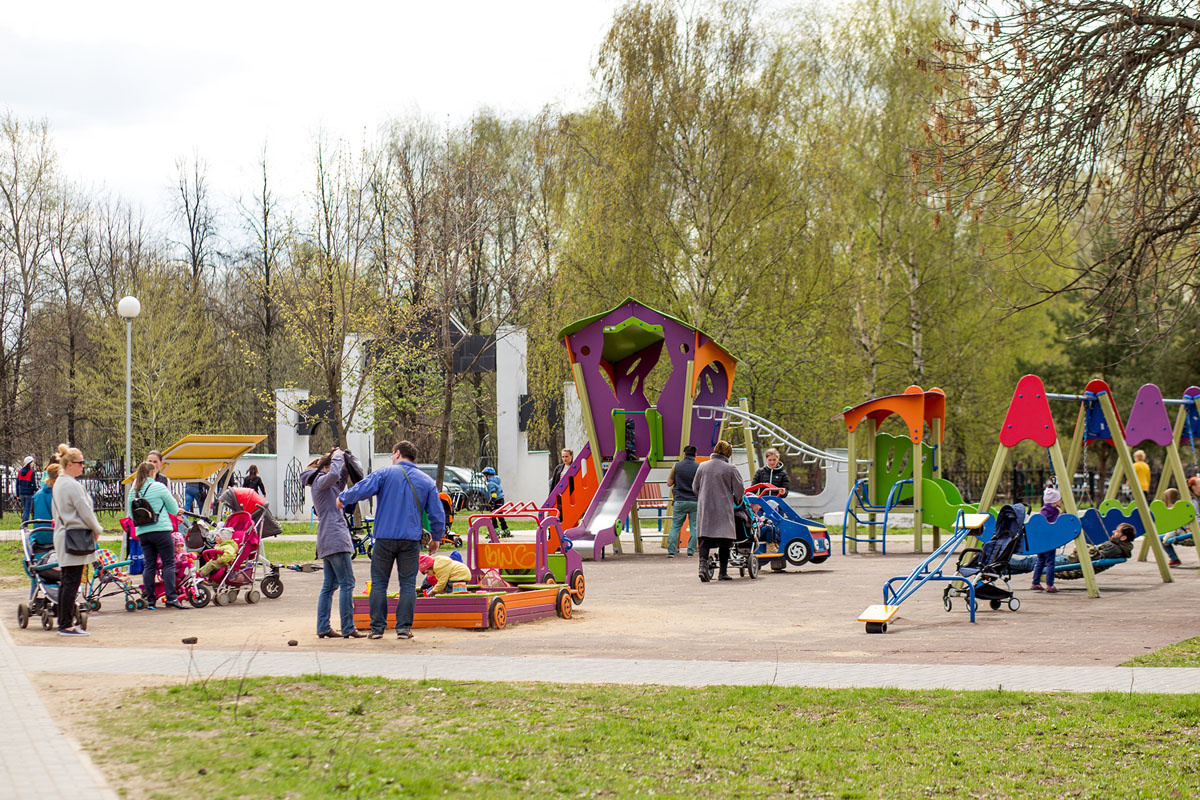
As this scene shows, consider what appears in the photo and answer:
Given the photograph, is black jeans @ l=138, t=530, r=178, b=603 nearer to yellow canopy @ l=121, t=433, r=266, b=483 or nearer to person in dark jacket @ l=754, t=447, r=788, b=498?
yellow canopy @ l=121, t=433, r=266, b=483

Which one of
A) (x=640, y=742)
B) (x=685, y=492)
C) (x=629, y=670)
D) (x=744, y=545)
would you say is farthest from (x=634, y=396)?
(x=640, y=742)

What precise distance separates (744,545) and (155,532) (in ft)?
26.1

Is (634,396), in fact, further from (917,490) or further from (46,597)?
(46,597)

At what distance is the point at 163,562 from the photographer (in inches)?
556

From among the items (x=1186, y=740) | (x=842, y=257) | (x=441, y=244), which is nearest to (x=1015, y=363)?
(x=842, y=257)

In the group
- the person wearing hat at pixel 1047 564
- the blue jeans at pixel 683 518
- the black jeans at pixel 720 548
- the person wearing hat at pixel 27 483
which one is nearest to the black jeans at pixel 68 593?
the black jeans at pixel 720 548

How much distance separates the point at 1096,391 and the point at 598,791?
1293 centimetres

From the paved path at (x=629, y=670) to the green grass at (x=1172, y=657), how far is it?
0.91 ft

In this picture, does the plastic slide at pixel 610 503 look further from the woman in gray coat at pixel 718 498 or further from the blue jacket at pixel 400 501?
the blue jacket at pixel 400 501

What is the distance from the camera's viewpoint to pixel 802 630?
11594mm

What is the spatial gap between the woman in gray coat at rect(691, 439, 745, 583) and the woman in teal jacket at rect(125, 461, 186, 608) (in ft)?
21.3

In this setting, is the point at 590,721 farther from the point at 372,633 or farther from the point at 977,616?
the point at 977,616

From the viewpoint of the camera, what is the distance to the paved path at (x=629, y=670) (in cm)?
841

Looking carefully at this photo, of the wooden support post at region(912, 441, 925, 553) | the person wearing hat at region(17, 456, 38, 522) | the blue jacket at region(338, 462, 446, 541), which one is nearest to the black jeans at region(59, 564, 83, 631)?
the blue jacket at region(338, 462, 446, 541)
